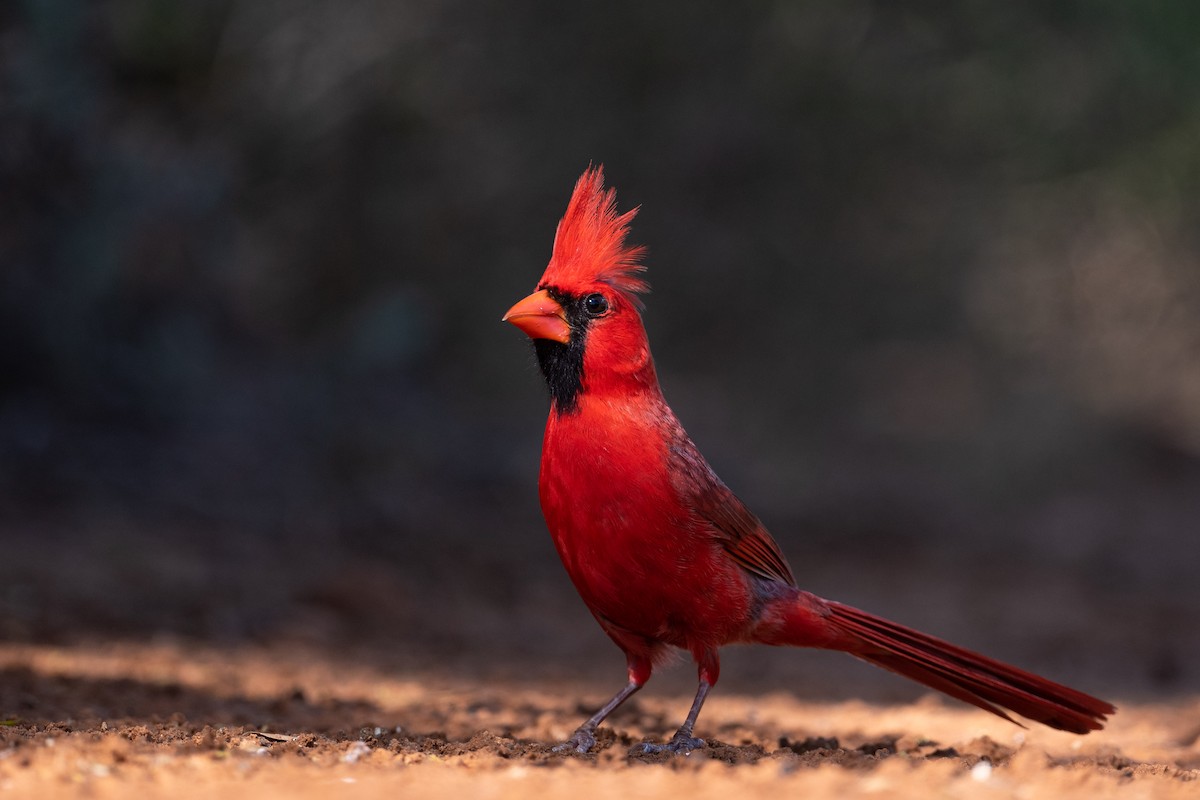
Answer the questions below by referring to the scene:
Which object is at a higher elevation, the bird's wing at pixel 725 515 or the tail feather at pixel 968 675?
the bird's wing at pixel 725 515

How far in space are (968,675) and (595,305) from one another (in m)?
1.61

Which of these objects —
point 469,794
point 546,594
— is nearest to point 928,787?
point 469,794

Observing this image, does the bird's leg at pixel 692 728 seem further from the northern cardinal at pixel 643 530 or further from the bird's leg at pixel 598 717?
the bird's leg at pixel 598 717

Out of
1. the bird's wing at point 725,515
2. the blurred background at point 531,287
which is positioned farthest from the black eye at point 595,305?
the blurred background at point 531,287

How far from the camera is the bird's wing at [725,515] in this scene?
3.83 metres

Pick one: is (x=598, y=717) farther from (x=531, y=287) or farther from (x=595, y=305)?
(x=531, y=287)

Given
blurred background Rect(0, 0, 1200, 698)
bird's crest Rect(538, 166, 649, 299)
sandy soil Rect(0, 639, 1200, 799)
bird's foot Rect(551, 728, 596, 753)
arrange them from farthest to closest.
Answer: blurred background Rect(0, 0, 1200, 698)
bird's crest Rect(538, 166, 649, 299)
bird's foot Rect(551, 728, 596, 753)
sandy soil Rect(0, 639, 1200, 799)

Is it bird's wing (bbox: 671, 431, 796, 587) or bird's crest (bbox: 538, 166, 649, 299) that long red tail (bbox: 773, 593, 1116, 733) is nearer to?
bird's wing (bbox: 671, 431, 796, 587)

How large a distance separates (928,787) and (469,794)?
0.95 m

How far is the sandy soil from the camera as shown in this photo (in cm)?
266

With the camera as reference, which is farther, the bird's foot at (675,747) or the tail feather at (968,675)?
the tail feather at (968,675)

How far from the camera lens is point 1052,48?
43.0ft

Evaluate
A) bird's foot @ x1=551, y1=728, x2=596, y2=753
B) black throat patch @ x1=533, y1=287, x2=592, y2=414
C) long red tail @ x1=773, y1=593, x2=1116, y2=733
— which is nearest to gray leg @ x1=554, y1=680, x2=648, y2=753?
bird's foot @ x1=551, y1=728, x2=596, y2=753

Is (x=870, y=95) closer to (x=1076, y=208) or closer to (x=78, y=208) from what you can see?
(x=1076, y=208)
